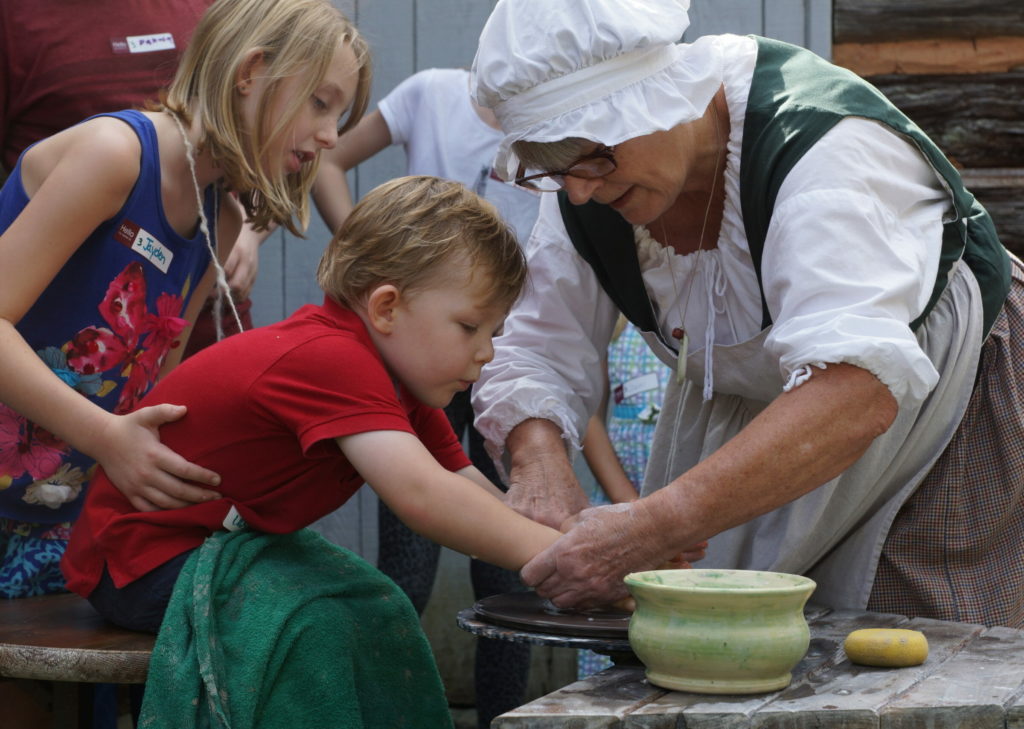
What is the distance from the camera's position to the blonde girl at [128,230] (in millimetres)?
2182

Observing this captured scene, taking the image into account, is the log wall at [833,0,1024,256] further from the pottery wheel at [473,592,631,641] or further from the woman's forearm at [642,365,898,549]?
the pottery wheel at [473,592,631,641]

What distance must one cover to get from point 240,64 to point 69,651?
1133mm

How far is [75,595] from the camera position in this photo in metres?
2.42

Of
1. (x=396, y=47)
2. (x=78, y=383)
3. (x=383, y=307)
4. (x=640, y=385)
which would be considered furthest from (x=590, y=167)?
(x=396, y=47)

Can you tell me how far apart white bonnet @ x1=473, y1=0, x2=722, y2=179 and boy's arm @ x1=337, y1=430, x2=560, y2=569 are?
54cm

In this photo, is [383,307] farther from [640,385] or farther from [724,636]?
[640,385]

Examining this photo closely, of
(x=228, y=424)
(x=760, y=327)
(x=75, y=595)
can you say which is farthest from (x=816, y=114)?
(x=75, y=595)

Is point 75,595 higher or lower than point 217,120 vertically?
lower

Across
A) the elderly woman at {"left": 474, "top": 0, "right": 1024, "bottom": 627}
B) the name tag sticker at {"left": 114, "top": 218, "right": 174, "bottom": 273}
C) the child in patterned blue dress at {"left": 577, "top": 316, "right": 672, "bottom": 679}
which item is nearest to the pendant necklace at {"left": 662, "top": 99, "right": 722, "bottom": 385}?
the elderly woman at {"left": 474, "top": 0, "right": 1024, "bottom": 627}

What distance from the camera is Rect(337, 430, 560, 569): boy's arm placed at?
1991mm

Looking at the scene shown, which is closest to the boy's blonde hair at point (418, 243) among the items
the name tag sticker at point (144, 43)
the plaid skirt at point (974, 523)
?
the plaid skirt at point (974, 523)

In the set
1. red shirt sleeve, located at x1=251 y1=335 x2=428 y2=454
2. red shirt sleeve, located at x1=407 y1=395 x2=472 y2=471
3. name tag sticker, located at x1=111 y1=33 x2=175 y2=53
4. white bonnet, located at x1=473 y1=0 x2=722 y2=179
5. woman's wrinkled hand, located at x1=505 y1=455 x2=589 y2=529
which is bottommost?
woman's wrinkled hand, located at x1=505 y1=455 x2=589 y2=529

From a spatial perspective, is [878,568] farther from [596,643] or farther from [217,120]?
[217,120]

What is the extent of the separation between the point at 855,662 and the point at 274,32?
1.58 metres
